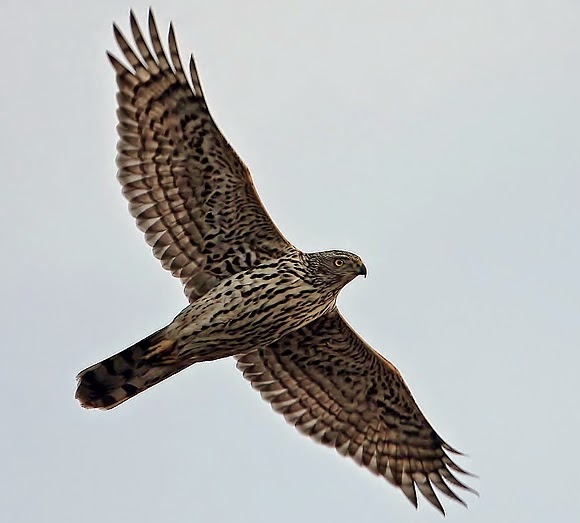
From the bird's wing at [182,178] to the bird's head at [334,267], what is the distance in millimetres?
359

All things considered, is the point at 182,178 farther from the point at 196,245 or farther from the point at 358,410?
the point at 358,410

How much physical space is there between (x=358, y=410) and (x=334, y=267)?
8.07 feet

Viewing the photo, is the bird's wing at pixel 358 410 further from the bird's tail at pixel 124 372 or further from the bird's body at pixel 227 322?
the bird's tail at pixel 124 372

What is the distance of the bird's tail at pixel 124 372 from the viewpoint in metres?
15.3

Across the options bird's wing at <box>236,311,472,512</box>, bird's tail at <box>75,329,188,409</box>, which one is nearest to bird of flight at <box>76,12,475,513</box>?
bird's tail at <box>75,329,188,409</box>

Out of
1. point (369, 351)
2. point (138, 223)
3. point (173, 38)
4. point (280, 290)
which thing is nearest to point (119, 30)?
point (173, 38)

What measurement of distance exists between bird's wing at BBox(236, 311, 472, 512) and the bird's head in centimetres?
148

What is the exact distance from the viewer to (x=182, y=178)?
15727mm

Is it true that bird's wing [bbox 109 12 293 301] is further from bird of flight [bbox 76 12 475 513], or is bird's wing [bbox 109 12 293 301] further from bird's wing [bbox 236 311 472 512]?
bird's wing [bbox 236 311 472 512]

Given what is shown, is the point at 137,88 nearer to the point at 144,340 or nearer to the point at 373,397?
the point at 144,340

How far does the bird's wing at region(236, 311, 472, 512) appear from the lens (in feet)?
55.4

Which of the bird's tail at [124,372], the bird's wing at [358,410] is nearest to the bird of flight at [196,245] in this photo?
the bird's tail at [124,372]

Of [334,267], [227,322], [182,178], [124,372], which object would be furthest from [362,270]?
[124,372]

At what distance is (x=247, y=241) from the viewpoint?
15.7m
